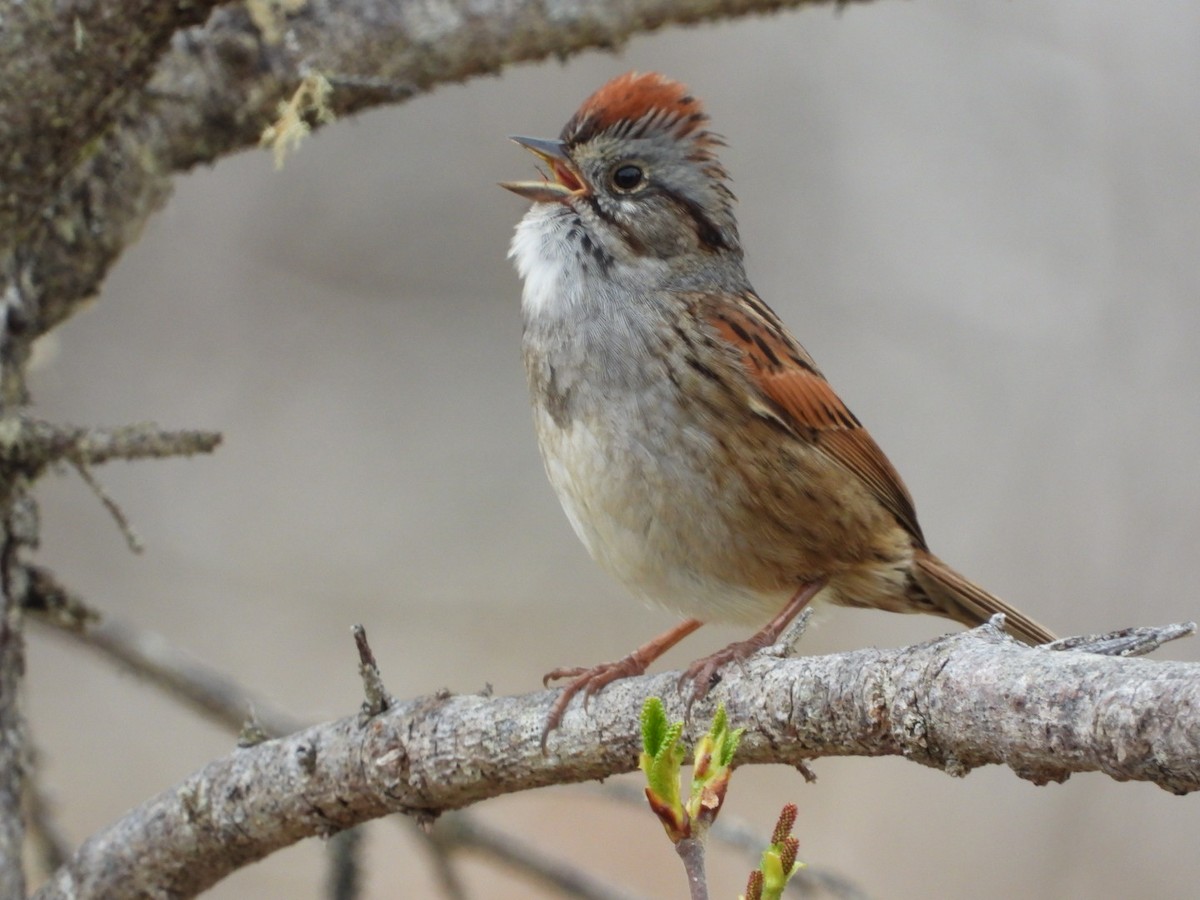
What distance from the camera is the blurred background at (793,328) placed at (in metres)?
5.61

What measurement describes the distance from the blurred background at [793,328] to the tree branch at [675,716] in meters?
2.83

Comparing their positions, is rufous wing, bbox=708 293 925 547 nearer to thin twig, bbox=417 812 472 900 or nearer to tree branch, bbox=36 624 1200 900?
tree branch, bbox=36 624 1200 900

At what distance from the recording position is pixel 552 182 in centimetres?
359

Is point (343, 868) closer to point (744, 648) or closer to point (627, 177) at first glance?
point (744, 648)

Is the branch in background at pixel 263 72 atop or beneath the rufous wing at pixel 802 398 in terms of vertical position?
atop

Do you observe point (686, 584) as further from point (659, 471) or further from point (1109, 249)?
point (1109, 249)

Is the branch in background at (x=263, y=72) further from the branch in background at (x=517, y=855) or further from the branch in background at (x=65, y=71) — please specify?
the branch in background at (x=517, y=855)

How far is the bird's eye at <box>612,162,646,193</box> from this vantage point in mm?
3549

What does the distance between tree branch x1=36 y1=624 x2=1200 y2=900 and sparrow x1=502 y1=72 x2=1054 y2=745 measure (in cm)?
52

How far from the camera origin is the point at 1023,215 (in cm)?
637

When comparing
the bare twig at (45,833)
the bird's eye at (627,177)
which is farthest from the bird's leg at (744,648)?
the bare twig at (45,833)

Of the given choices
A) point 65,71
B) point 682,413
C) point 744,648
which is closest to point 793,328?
point 682,413

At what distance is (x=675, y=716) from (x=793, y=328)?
4.43 m

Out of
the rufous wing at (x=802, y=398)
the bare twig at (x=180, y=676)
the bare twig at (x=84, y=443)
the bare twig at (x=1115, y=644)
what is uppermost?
the rufous wing at (x=802, y=398)
